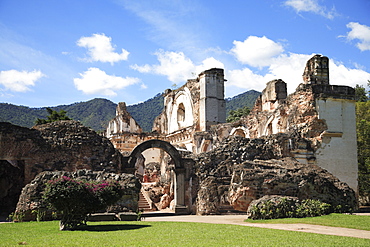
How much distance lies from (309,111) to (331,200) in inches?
251

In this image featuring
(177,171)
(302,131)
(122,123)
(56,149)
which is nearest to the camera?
(56,149)

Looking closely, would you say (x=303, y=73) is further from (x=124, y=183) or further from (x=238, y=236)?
(x=238, y=236)

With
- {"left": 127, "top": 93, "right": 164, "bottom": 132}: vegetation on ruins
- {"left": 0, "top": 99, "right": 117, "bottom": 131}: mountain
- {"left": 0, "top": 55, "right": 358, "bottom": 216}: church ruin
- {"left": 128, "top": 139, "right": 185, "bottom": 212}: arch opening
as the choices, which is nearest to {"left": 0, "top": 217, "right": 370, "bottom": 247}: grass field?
{"left": 0, "top": 55, "right": 358, "bottom": 216}: church ruin

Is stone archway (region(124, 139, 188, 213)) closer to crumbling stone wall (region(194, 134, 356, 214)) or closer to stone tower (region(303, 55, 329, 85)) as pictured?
crumbling stone wall (region(194, 134, 356, 214))

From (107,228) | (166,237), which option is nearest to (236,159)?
(107,228)

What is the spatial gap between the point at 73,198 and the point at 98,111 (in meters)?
99.8

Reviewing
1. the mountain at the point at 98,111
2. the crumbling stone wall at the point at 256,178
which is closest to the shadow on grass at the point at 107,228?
the crumbling stone wall at the point at 256,178

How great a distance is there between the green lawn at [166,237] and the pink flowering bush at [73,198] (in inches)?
16.0

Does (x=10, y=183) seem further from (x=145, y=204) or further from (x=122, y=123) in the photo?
(x=122, y=123)

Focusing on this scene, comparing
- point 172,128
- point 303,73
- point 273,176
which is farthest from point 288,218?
point 172,128

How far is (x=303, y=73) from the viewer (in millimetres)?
23031

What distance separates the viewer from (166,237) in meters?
9.25

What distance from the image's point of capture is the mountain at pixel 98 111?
88500mm

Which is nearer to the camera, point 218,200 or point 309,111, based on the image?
point 218,200
